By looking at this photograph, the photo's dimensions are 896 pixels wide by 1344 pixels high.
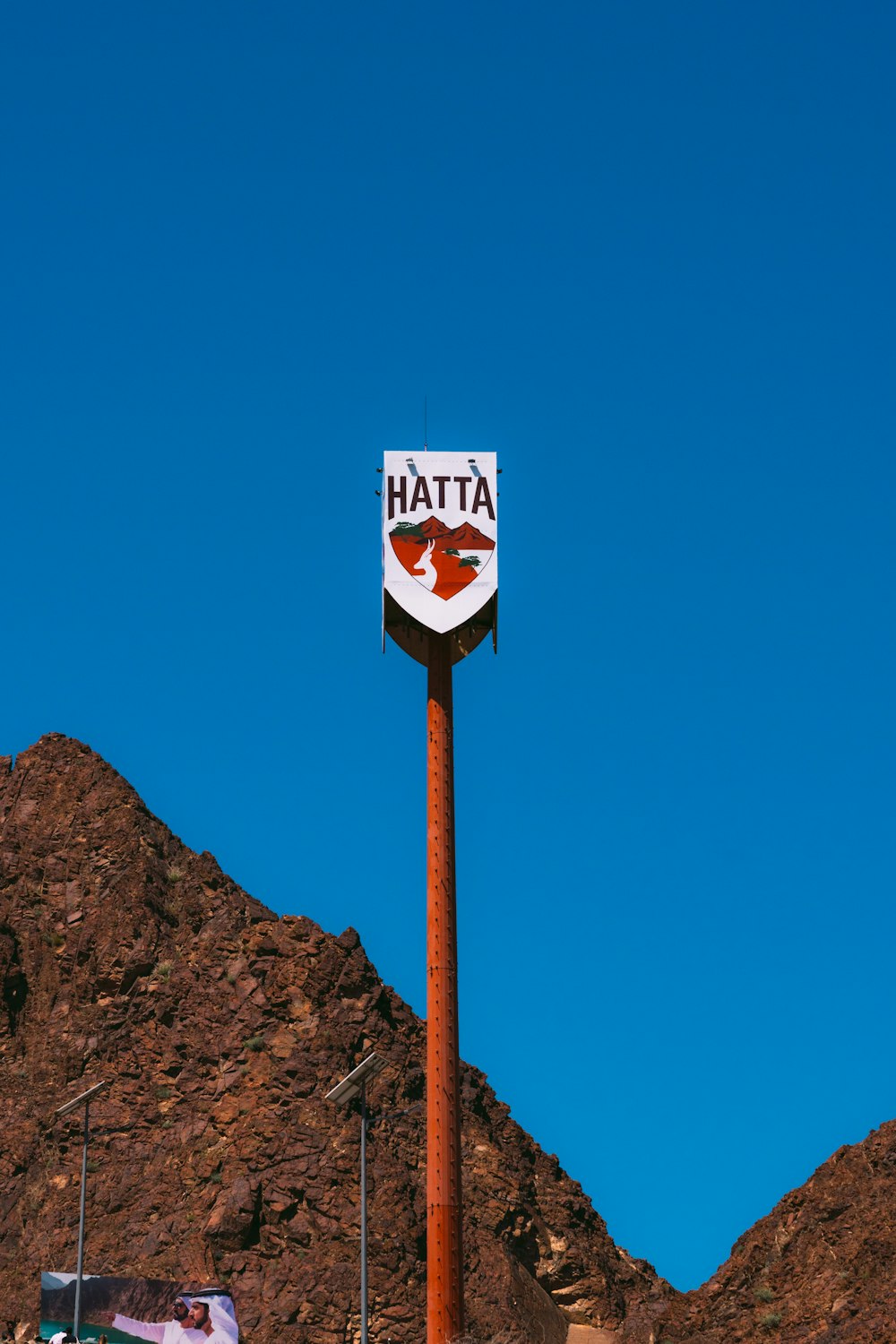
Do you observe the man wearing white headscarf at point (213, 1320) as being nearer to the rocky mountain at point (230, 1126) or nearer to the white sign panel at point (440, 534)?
the rocky mountain at point (230, 1126)

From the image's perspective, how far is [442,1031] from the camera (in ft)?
193

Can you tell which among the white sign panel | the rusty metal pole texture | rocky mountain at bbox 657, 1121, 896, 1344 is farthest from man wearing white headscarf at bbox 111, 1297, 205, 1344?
the white sign panel

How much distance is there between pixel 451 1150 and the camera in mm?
57312

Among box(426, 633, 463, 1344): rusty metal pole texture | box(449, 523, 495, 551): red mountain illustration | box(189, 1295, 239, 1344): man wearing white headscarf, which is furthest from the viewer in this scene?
box(449, 523, 495, 551): red mountain illustration

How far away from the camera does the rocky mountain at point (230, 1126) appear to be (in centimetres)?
6812

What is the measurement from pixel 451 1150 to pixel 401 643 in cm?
1493

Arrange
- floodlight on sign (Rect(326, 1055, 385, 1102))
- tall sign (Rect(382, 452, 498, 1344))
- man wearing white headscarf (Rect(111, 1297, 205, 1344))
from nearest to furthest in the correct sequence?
floodlight on sign (Rect(326, 1055, 385, 1102)), tall sign (Rect(382, 452, 498, 1344)), man wearing white headscarf (Rect(111, 1297, 205, 1344))

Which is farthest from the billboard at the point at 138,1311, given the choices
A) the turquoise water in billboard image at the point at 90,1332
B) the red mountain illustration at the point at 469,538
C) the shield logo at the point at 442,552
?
the red mountain illustration at the point at 469,538

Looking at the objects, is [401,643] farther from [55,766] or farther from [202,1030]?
[55,766]

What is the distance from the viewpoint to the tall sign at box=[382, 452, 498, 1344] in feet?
195

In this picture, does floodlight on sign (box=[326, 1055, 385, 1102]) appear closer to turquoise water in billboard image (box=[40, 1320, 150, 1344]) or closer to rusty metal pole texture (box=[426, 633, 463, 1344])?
rusty metal pole texture (box=[426, 633, 463, 1344])

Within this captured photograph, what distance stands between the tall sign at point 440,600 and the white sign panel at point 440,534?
26 mm

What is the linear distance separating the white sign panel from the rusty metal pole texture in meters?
1.29

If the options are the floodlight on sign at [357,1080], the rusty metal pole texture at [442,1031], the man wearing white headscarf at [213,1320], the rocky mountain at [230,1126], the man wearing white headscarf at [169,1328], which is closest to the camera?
the floodlight on sign at [357,1080]
